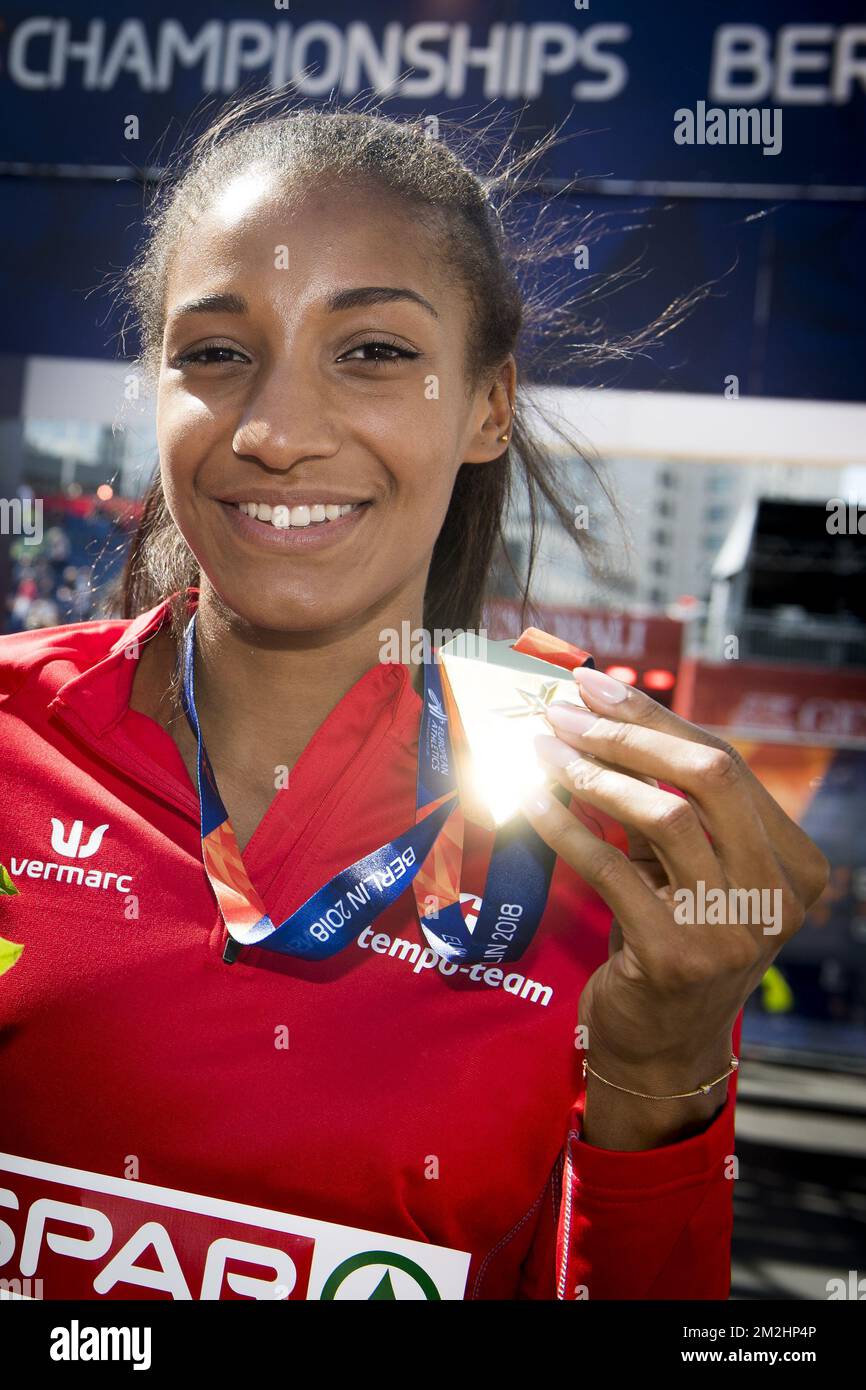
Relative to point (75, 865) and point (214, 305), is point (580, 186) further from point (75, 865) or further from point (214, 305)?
point (75, 865)

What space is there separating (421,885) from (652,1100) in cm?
30

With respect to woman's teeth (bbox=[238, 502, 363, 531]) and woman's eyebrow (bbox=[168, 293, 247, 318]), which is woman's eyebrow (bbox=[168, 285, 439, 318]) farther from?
woman's teeth (bbox=[238, 502, 363, 531])

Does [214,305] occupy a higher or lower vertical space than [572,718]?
higher

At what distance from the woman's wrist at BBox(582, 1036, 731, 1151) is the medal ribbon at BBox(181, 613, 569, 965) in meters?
0.16

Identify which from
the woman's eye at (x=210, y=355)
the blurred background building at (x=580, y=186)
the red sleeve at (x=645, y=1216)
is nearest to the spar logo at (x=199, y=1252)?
the red sleeve at (x=645, y=1216)

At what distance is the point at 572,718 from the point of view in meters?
1.01

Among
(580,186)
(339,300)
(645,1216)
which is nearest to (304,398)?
(339,300)

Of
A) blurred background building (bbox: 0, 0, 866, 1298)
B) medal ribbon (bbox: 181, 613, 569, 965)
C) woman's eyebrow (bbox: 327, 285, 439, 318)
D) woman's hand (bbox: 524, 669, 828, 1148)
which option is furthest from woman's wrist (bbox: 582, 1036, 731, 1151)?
blurred background building (bbox: 0, 0, 866, 1298)

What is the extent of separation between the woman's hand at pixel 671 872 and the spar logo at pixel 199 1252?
0.28 m

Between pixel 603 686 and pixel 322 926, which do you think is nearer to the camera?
pixel 603 686

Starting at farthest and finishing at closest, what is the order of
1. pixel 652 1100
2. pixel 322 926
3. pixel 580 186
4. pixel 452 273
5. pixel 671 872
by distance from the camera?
pixel 580 186 → pixel 452 273 → pixel 322 926 → pixel 652 1100 → pixel 671 872

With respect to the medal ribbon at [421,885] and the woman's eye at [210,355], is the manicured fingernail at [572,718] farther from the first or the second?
the woman's eye at [210,355]

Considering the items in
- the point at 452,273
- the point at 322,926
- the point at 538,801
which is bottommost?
the point at 322,926

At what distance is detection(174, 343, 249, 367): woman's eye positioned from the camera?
118 centimetres
